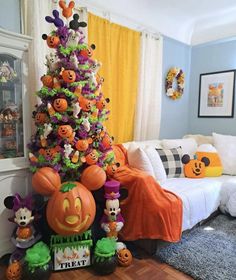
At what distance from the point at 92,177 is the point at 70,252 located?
571mm

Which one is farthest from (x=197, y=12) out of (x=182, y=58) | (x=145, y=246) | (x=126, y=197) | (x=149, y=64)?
(x=145, y=246)

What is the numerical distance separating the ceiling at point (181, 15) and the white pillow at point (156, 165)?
5.46 ft

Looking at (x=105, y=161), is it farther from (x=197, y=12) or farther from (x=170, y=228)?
(x=197, y=12)

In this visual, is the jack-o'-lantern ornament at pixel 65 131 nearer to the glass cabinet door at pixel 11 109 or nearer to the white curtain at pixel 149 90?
the glass cabinet door at pixel 11 109

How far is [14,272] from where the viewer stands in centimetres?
163

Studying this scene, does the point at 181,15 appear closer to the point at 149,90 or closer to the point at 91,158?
the point at 149,90

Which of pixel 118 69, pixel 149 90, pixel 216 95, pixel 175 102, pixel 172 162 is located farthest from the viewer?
pixel 175 102

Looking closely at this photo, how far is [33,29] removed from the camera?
2.06 metres

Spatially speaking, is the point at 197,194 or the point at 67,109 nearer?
the point at 67,109

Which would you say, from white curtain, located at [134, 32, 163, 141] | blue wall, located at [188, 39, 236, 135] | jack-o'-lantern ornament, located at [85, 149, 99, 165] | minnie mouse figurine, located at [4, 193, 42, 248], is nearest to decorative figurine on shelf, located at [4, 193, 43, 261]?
minnie mouse figurine, located at [4, 193, 42, 248]

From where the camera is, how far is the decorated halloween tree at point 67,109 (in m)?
1.79

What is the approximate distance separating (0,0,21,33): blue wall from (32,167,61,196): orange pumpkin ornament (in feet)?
4.16

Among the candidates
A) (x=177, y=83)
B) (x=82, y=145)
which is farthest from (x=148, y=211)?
(x=177, y=83)

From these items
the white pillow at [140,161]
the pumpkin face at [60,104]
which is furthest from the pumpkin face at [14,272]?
the white pillow at [140,161]
